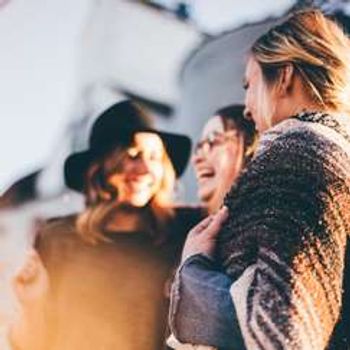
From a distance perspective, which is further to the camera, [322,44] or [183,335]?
[322,44]

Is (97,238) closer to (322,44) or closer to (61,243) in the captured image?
(61,243)

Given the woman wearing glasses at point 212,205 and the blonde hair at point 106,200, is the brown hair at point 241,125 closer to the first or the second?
the woman wearing glasses at point 212,205

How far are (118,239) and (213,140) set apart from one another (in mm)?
241

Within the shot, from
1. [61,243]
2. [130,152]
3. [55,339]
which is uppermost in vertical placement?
[130,152]

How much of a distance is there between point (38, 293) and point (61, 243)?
3.6 inches

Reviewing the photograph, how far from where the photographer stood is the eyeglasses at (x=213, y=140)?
1603 millimetres

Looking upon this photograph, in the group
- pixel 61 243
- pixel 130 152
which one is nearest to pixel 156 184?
pixel 130 152

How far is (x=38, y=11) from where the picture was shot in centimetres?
167

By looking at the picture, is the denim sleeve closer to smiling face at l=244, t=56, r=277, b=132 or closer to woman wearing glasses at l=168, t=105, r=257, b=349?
woman wearing glasses at l=168, t=105, r=257, b=349

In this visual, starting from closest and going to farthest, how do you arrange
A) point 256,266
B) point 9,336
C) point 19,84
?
point 256,266, point 9,336, point 19,84

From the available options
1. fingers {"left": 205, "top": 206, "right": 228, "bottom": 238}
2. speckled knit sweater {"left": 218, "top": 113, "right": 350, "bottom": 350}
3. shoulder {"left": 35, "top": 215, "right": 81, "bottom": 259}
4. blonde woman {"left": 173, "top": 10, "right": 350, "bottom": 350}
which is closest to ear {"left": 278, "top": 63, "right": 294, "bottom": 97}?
blonde woman {"left": 173, "top": 10, "right": 350, "bottom": 350}

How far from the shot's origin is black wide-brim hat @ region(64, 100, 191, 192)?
157 cm

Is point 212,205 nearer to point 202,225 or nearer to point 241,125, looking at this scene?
point 202,225

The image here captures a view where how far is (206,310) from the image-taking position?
143 centimetres
